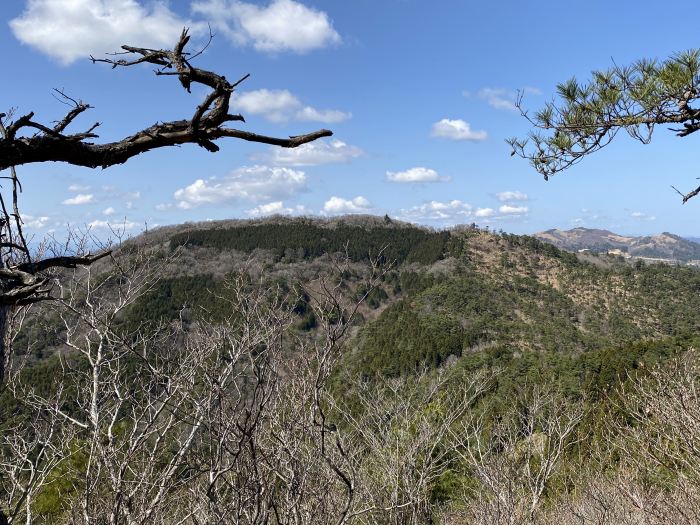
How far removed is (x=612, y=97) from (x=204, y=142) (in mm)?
2648

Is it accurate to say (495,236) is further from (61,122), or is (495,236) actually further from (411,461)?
(61,122)

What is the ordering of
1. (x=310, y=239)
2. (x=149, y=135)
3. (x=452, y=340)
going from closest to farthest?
(x=149, y=135) < (x=452, y=340) < (x=310, y=239)

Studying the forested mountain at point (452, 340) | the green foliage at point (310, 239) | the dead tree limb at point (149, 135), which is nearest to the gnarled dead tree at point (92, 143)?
the dead tree limb at point (149, 135)

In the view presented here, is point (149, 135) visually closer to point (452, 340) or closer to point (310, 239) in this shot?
point (452, 340)

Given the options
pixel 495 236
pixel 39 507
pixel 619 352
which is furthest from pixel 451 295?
pixel 39 507

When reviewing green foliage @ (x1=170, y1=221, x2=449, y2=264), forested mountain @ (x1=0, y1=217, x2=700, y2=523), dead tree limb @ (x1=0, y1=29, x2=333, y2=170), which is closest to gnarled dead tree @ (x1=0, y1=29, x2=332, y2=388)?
dead tree limb @ (x1=0, y1=29, x2=333, y2=170)

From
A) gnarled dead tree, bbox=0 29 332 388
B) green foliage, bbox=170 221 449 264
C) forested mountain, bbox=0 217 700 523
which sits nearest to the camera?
gnarled dead tree, bbox=0 29 332 388

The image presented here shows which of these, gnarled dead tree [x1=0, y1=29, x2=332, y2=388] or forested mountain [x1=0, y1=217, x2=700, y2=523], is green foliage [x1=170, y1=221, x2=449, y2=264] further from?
gnarled dead tree [x1=0, y1=29, x2=332, y2=388]

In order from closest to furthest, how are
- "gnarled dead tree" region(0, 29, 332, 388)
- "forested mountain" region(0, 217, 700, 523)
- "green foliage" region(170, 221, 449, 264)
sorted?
1. "gnarled dead tree" region(0, 29, 332, 388)
2. "forested mountain" region(0, 217, 700, 523)
3. "green foliage" region(170, 221, 449, 264)

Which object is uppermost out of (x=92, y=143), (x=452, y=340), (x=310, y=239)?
(x=92, y=143)

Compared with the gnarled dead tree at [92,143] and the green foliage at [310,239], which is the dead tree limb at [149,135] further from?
the green foliage at [310,239]

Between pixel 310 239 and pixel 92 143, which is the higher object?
pixel 92 143

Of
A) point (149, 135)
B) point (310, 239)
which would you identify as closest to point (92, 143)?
point (149, 135)

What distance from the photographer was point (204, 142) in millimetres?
1813
